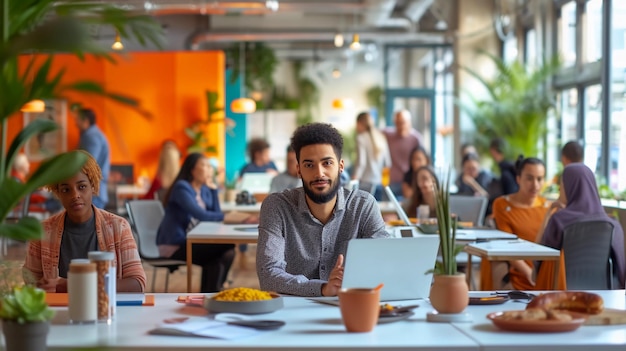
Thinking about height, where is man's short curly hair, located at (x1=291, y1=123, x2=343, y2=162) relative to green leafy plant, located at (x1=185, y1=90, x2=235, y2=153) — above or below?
below

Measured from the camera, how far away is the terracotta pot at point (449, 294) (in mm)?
2680

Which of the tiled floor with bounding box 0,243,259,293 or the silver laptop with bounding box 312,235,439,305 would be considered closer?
the silver laptop with bounding box 312,235,439,305

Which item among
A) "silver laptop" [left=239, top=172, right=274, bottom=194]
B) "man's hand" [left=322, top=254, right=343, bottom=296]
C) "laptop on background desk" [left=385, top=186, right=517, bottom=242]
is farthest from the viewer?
"silver laptop" [left=239, top=172, right=274, bottom=194]

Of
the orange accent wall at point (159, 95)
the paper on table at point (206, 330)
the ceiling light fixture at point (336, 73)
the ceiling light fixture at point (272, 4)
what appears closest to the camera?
the paper on table at point (206, 330)

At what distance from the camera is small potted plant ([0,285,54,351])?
2217 millimetres

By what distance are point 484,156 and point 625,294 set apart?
1140 centimetres

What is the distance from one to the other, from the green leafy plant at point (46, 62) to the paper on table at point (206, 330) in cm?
56

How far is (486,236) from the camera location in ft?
18.8

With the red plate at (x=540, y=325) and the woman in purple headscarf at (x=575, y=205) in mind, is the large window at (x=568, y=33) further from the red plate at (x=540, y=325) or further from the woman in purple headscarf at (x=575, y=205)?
the red plate at (x=540, y=325)

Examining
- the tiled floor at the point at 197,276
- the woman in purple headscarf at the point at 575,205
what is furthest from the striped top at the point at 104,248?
the tiled floor at the point at 197,276

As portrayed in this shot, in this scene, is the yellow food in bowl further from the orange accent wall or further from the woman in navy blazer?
the orange accent wall

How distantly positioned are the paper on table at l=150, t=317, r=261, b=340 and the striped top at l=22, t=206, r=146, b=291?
1045mm

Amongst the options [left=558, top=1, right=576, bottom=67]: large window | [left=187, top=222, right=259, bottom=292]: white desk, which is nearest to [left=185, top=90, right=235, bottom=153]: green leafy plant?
[left=558, top=1, right=576, bottom=67]: large window

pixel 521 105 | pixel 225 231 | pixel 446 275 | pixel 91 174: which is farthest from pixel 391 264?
pixel 521 105
